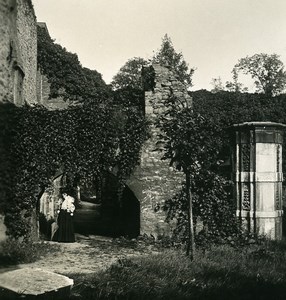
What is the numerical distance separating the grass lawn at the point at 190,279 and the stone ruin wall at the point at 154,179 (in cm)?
218

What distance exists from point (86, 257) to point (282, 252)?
4.68 m

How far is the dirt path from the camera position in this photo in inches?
312

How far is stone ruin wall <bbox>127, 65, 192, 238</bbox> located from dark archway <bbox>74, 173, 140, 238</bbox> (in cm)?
34

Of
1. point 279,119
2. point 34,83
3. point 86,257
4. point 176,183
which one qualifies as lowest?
point 86,257

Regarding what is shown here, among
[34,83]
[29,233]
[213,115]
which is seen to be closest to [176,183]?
[29,233]

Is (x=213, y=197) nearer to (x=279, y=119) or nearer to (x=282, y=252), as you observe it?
(x=282, y=252)

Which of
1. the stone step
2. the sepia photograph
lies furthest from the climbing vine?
the stone step

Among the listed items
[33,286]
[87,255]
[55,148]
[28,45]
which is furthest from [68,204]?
[33,286]

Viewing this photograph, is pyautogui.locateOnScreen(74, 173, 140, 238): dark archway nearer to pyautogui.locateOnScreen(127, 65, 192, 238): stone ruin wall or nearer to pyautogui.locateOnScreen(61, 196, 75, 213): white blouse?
pyautogui.locateOnScreen(127, 65, 192, 238): stone ruin wall

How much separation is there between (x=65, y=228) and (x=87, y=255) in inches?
85.2

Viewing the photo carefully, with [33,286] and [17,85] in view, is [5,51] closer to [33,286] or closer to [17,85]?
[17,85]

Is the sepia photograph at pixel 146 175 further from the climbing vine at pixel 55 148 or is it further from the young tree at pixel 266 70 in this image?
the young tree at pixel 266 70

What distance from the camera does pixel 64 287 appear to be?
12.4ft

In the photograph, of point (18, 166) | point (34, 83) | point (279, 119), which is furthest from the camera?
point (279, 119)
